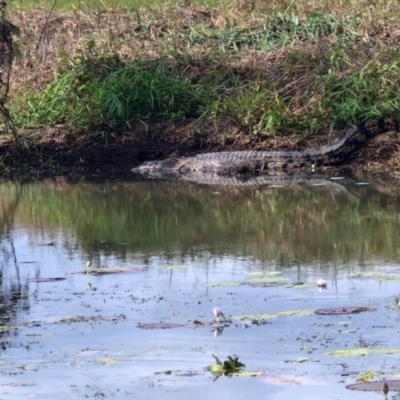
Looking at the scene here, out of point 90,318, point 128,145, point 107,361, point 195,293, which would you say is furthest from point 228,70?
point 107,361

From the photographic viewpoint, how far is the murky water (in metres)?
4.33

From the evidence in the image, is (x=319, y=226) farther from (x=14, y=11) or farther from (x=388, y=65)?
(x=14, y=11)

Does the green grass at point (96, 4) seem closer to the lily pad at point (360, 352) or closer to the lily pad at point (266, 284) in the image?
the lily pad at point (266, 284)

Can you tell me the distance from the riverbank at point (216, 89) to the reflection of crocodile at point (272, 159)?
166 mm

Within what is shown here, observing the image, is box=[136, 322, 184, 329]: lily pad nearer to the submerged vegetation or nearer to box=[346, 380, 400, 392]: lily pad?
box=[346, 380, 400, 392]: lily pad

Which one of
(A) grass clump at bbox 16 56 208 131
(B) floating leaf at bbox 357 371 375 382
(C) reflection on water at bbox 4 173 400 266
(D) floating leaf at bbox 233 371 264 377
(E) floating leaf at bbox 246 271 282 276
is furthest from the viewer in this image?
(A) grass clump at bbox 16 56 208 131

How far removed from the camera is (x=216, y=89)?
1369 centimetres

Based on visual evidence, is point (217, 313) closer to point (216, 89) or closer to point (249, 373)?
point (249, 373)

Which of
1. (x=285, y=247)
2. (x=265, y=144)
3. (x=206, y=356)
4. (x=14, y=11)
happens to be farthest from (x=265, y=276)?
(x=14, y=11)

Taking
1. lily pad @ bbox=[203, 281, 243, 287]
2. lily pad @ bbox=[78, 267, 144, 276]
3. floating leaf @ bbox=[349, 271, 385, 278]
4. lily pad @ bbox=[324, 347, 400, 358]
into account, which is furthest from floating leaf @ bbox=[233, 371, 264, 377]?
lily pad @ bbox=[78, 267, 144, 276]

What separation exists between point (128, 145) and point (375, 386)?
30.7ft

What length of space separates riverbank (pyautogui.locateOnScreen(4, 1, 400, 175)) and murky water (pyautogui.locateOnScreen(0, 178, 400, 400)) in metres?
2.88

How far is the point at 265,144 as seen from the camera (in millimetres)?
12875

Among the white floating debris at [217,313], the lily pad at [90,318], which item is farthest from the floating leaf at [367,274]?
the lily pad at [90,318]
